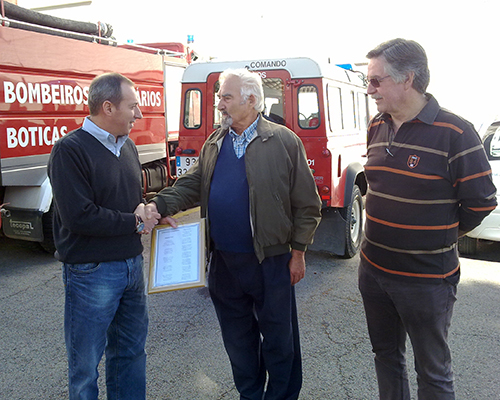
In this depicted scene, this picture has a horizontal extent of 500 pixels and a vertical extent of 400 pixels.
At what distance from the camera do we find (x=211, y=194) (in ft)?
8.09

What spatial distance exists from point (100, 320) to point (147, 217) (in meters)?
0.53

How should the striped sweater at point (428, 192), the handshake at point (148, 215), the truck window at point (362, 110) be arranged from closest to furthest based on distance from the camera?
the striped sweater at point (428, 192) < the handshake at point (148, 215) < the truck window at point (362, 110)

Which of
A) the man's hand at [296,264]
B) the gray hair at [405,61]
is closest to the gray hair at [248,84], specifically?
the gray hair at [405,61]

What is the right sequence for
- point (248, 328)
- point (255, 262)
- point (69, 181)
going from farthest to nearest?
point (248, 328), point (255, 262), point (69, 181)

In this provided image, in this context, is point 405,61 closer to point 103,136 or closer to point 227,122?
point 227,122

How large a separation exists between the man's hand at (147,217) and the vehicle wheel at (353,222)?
3.57 metres

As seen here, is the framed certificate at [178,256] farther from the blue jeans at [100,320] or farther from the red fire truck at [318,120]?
the red fire truck at [318,120]

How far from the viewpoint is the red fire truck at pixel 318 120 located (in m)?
5.15

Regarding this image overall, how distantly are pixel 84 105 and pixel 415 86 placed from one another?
4.96 meters

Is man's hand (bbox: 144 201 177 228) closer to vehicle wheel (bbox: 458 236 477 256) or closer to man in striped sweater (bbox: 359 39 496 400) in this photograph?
man in striped sweater (bbox: 359 39 496 400)

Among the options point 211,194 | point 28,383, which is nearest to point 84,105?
point 28,383

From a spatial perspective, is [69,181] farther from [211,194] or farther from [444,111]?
[444,111]

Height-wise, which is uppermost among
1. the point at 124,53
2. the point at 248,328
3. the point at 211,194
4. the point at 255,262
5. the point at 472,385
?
the point at 124,53

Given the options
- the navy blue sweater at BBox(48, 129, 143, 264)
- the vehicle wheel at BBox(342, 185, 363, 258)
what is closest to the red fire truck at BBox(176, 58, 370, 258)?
the vehicle wheel at BBox(342, 185, 363, 258)
